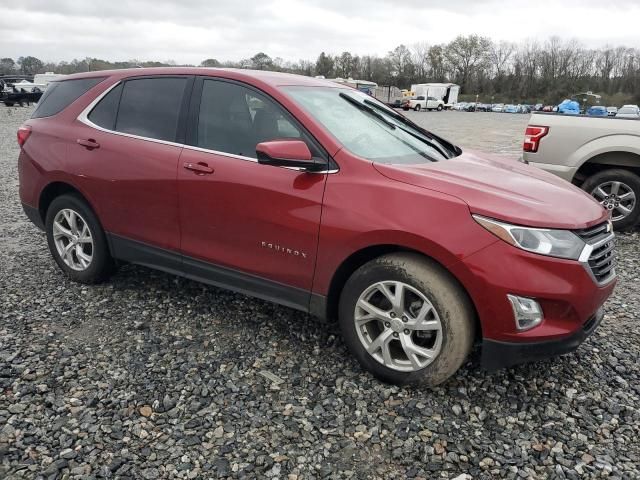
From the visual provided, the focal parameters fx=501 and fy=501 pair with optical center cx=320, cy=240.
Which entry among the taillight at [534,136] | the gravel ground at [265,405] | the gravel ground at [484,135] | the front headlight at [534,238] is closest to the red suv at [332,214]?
the front headlight at [534,238]

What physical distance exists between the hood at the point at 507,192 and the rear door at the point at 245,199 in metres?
0.55

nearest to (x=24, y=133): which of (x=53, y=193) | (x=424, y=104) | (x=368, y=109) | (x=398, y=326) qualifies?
(x=53, y=193)

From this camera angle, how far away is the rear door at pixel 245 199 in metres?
3.01

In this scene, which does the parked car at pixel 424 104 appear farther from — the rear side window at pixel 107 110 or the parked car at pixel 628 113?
the rear side window at pixel 107 110

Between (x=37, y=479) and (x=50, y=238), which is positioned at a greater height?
(x=50, y=238)

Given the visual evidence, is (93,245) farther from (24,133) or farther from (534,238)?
(534,238)

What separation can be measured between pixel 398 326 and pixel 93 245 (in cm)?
265

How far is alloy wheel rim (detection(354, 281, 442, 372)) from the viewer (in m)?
2.73

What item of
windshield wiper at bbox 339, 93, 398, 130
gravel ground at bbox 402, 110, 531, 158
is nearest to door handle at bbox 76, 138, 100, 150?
windshield wiper at bbox 339, 93, 398, 130

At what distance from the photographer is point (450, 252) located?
8.39 feet

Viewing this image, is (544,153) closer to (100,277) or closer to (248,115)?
(248,115)

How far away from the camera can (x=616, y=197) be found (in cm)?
622

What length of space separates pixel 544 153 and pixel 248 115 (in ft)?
14.7

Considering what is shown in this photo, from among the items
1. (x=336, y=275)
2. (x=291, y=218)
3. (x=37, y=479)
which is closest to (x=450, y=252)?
(x=336, y=275)
